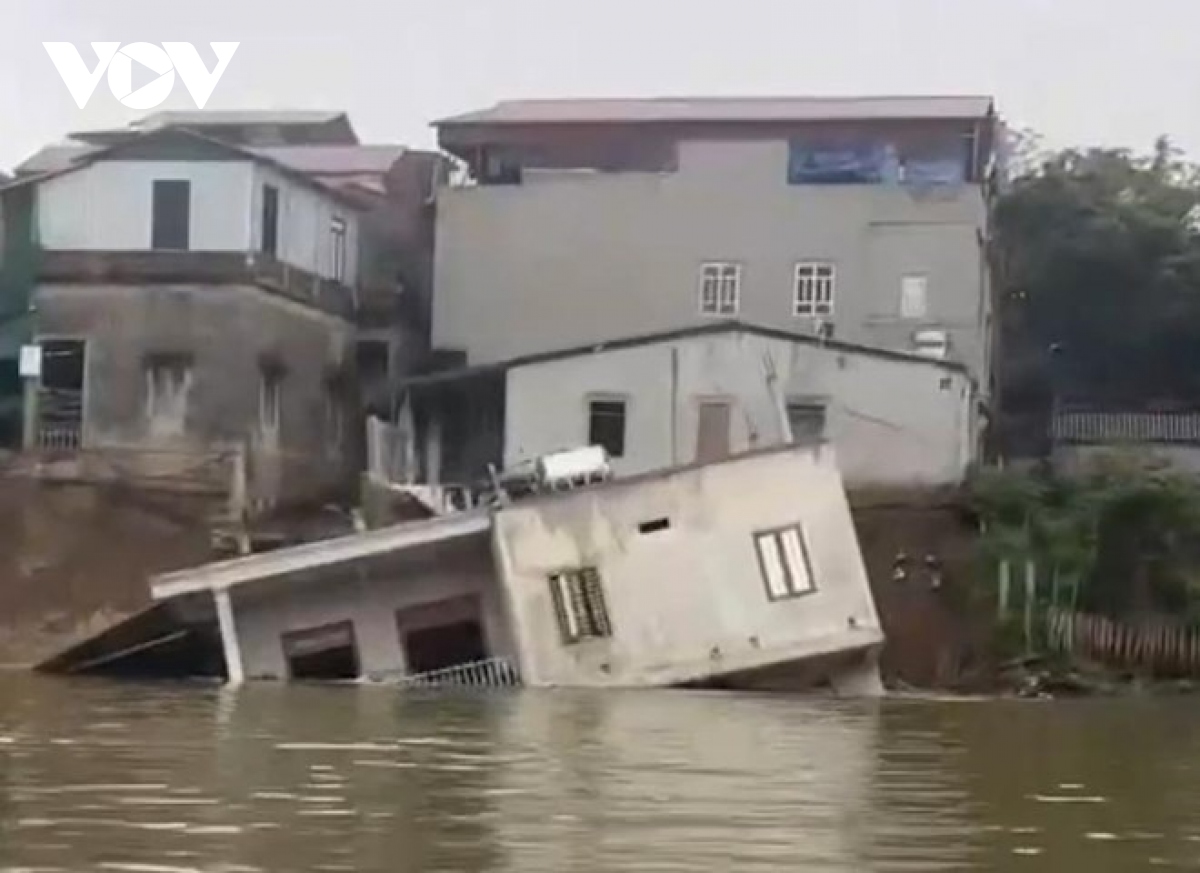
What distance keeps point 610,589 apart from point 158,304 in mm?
10961

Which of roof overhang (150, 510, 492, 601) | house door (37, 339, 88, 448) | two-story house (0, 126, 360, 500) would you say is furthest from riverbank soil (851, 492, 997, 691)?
house door (37, 339, 88, 448)

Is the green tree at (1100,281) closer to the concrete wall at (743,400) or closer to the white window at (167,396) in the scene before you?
the concrete wall at (743,400)

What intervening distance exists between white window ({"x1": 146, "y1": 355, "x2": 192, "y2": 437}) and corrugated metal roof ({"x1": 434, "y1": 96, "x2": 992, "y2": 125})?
8569 mm

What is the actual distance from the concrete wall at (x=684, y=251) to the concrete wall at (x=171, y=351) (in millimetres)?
4482

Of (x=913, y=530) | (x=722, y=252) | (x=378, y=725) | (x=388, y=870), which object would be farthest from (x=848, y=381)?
(x=388, y=870)

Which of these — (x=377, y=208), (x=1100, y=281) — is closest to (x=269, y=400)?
(x=377, y=208)

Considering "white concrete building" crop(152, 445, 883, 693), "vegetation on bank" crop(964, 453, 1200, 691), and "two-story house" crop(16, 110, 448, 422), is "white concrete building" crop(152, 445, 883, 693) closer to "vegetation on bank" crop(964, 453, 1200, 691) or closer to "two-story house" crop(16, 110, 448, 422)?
"vegetation on bank" crop(964, 453, 1200, 691)

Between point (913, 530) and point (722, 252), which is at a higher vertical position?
point (722, 252)

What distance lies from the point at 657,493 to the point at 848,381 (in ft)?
22.0

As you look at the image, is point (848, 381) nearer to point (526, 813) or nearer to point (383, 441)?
point (383, 441)

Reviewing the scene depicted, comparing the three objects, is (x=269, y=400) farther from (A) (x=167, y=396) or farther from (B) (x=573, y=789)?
(B) (x=573, y=789)

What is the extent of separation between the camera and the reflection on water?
35.4ft

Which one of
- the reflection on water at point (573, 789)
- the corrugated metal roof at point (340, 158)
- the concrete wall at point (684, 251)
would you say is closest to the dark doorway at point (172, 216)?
the concrete wall at point (684, 251)

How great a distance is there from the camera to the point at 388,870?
32.8 ft
